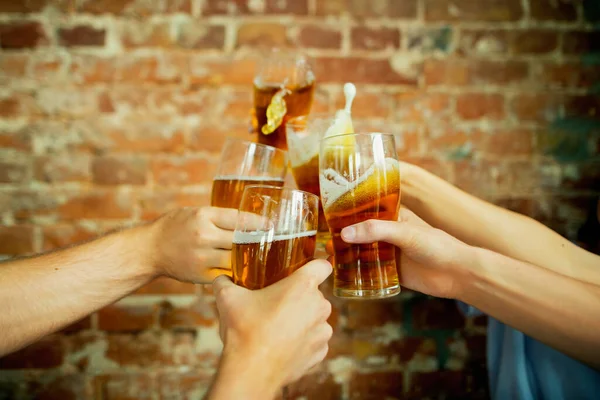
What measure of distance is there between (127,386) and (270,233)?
1019 millimetres

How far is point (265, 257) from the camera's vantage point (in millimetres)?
695

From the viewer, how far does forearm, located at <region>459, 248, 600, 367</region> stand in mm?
819

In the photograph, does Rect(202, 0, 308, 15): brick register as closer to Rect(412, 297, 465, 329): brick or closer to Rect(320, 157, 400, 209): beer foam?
Rect(320, 157, 400, 209): beer foam

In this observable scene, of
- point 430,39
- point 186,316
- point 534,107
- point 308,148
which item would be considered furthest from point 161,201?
point 534,107

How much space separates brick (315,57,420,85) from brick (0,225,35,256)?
1.05m

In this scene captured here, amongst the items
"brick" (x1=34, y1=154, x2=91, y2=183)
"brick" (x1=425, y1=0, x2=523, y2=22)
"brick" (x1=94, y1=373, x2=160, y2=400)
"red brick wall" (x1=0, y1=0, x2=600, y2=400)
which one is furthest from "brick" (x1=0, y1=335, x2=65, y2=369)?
"brick" (x1=425, y1=0, x2=523, y2=22)

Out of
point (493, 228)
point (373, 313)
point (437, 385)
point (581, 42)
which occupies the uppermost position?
point (581, 42)

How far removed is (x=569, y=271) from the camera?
3.45ft

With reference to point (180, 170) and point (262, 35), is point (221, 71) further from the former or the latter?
point (180, 170)

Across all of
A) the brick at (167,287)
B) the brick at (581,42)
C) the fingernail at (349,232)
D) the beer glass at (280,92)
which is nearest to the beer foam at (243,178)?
the beer glass at (280,92)

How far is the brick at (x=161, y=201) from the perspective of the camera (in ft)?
4.46

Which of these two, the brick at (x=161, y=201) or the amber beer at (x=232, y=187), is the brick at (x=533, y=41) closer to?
the amber beer at (x=232, y=187)

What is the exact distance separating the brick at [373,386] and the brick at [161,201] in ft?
2.63

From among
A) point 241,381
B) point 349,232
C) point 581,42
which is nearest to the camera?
point 241,381
